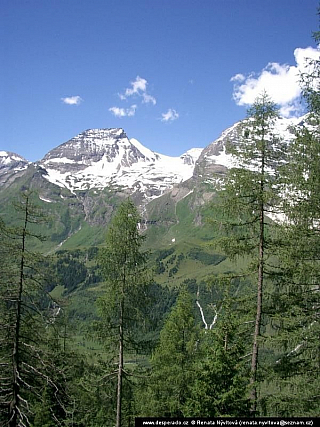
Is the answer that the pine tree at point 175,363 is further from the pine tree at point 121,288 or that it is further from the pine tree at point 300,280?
the pine tree at point 300,280

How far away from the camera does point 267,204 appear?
57.2ft

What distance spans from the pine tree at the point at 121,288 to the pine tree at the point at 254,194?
6278 millimetres

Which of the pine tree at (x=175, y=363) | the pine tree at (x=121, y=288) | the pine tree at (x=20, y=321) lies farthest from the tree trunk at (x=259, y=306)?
the pine tree at (x=20, y=321)

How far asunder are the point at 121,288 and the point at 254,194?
9.33 m

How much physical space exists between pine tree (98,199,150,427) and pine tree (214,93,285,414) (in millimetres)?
6278

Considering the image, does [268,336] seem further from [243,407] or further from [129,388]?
[129,388]

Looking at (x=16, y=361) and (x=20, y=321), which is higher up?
(x=20, y=321)

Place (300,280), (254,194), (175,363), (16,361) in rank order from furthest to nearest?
(175,363) < (16,361) < (254,194) < (300,280)

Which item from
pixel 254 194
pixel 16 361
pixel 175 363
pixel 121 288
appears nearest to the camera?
pixel 254 194

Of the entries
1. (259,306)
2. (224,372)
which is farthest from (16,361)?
(259,306)

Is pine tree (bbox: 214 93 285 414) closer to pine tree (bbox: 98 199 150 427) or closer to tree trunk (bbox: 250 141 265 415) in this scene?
tree trunk (bbox: 250 141 265 415)

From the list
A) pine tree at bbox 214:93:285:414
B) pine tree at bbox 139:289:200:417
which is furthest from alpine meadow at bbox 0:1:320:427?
pine tree at bbox 139:289:200:417

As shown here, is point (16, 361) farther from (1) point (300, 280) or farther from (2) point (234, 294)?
(1) point (300, 280)

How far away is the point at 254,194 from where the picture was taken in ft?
56.7
